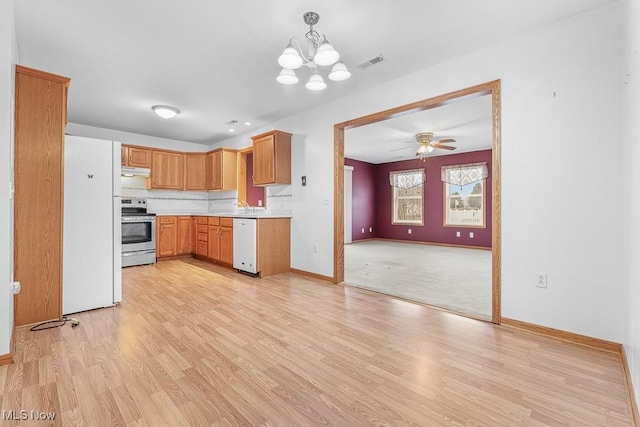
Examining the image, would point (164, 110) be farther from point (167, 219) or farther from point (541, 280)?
point (541, 280)

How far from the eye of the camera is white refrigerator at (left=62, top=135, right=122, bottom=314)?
2688mm

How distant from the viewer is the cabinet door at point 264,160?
450 centimetres

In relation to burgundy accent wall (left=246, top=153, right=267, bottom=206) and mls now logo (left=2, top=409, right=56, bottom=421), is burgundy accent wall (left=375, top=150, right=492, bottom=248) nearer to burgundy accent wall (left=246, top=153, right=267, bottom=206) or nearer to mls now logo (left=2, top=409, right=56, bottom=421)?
burgundy accent wall (left=246, top=153, right=267, bottom=206)

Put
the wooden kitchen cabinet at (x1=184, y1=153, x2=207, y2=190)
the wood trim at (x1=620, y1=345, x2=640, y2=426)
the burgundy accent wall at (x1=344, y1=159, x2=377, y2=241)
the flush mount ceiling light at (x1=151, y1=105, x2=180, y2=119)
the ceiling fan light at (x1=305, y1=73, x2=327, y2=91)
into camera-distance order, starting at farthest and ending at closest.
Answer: the burgundy accent wall at (x1=344, y1=159, x2=377, y2=241), the wooden kitchen cabinet at (x1=184, y1=153, x2=207, y2=190), the flush mount ceiling light at (x1=151, y1=105, x2=180, y2=119), the ceiling fan light at (x1=305, y1=73, x2=327, y2=91), the wood trim at (x1=620, y1=345, x2=640, y2=426)

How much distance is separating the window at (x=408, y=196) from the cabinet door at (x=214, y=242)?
5.66m

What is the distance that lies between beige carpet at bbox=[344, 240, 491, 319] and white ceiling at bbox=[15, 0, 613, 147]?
7.97ft

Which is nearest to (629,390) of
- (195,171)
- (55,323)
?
(55,323)

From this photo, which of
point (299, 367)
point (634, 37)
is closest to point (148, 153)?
point (299, 367)

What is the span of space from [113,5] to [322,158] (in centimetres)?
261

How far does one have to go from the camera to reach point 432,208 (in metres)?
8.20

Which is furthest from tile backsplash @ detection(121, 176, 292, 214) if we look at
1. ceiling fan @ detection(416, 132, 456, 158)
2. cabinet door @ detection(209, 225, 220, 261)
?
ceiling fan @ detection(416, 132, 456, 158)

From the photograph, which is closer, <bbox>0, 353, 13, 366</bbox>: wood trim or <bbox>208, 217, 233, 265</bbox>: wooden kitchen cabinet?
<bbox>0, 353, 13, 366</bbox>: wood trim

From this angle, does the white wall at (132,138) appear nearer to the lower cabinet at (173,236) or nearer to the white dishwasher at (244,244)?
the lower cabinet at (173,236)

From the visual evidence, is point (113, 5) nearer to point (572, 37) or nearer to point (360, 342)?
point (360, 342)
